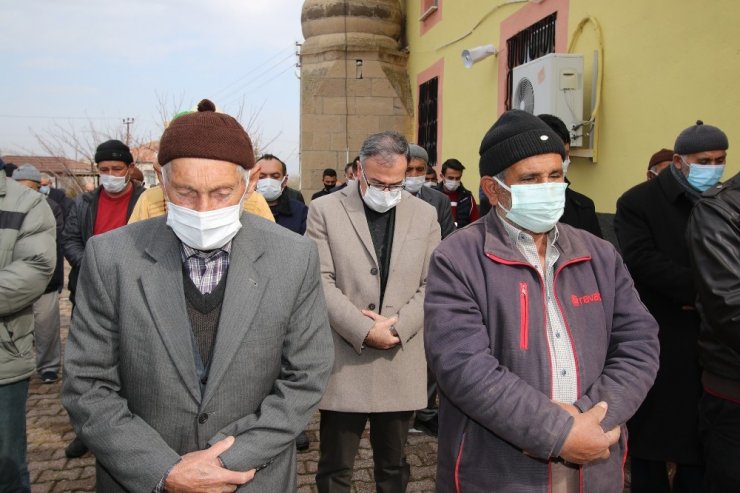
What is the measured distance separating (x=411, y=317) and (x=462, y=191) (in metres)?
4.57

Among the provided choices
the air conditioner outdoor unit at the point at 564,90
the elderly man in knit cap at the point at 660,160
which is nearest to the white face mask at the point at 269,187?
the air conditioner outdoor unit at the point at 564,90

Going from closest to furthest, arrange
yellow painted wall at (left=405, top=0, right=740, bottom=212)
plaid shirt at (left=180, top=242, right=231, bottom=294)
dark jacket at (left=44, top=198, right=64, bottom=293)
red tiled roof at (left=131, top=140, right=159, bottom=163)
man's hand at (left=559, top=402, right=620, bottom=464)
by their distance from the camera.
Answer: man's hand at (left=559, top=402, right=620, bottom=464) → plaid shirt at (left=180, top=242, right=231, bottom=294) → yellow painted wall at (left=405, top=0, right=740, bottom=212) → dark jacket at (left=44, top=198, right=64, bottom=293) → red tiled roof at (left=131, top=140, right=159, bottom=163)

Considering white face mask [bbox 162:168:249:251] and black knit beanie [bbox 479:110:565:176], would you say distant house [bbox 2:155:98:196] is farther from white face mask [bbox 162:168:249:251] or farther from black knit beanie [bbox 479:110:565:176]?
black knit beanie [bbox 479:110:565:176]

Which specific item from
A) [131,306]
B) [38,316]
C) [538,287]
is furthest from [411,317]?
[38,316]

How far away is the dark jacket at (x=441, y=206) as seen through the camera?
5180mm

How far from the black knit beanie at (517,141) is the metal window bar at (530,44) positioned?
5.04m

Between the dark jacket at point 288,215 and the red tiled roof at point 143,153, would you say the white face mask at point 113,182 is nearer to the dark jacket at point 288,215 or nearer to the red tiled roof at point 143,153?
the dark jacket at point 288,215

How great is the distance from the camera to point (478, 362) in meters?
2.03

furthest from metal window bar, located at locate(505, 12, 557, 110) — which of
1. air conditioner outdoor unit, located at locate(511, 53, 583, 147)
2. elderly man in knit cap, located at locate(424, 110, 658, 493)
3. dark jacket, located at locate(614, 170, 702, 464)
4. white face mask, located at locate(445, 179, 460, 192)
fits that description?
elderly man in knit cap, located at locate(424, 110, 658, 493)

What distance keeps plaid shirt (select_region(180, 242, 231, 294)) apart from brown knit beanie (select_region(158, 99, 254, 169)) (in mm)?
311

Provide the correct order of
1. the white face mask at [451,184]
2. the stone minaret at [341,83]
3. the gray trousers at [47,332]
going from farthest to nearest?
the stone minaret at [341,83]
the white face mask at [451,184]
the gray trousers at [47,332]

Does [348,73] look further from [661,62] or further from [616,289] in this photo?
[616,289]

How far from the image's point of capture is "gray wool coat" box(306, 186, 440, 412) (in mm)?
3389

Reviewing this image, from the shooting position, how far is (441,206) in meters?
5.23
